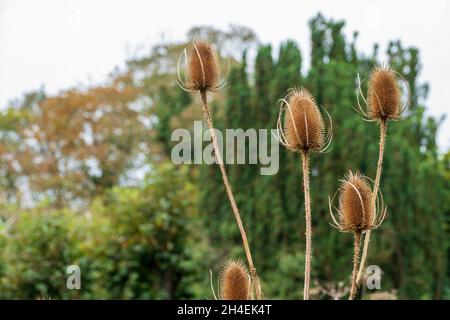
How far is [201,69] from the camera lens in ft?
4.02

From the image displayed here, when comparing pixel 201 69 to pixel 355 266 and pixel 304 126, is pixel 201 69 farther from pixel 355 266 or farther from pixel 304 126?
pixel 355 266

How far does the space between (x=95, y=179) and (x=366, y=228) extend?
1723 centimetres

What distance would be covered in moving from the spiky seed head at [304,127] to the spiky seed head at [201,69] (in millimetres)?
154

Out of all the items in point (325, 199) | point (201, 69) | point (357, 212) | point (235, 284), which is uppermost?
point (325, 199)

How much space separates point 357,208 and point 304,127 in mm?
161

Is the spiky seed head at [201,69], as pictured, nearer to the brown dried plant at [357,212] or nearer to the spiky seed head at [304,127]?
the spiky seed head at [304,127]

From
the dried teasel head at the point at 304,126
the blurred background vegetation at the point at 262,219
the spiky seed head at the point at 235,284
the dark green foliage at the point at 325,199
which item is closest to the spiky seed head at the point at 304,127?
the dried teasel head at the point at 304,126

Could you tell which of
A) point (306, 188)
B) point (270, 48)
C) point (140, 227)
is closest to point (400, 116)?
point (306, 188)

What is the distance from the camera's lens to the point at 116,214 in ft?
23.1

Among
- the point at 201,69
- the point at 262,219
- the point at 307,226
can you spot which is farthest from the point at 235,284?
the point at 262,219
